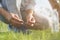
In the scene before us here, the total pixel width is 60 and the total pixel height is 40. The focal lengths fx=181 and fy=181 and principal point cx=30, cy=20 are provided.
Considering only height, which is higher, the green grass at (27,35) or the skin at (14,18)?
the skin at (14,18)

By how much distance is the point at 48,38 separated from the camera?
1261 millimetres

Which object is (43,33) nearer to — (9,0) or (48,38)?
(48,38)

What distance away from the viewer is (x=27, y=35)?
1.25 m

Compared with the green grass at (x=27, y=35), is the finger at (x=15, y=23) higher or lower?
higher

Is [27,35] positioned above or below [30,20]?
below

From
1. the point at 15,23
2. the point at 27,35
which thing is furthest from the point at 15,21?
the point at 27,35

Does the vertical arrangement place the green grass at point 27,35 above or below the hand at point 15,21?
below

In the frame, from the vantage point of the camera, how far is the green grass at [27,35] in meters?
1.23

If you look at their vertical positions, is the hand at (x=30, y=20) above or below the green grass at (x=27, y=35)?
above

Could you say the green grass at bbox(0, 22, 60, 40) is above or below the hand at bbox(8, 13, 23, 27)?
below

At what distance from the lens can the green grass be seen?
123cm

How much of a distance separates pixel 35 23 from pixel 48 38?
0.45 ft

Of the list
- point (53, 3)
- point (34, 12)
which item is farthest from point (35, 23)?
point (53, 3)

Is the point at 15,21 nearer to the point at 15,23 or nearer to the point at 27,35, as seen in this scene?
the point at 15,23
